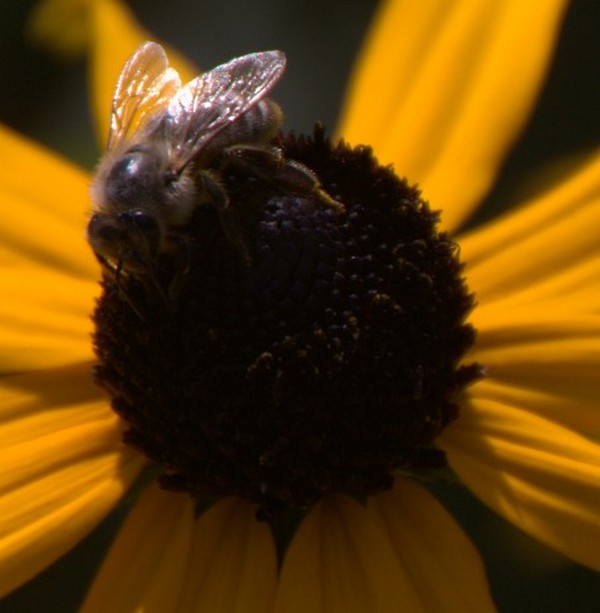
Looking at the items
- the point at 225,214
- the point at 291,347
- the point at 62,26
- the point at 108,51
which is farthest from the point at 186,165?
the point at 62,26

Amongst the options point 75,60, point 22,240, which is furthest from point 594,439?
point 75,60

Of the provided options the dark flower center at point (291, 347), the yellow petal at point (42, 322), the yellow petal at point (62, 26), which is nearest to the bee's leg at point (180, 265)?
the dark flower center at point (291, 347)

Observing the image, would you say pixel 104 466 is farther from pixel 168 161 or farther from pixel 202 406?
pixel 168 161

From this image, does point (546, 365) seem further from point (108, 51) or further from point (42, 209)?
point (108, 51)

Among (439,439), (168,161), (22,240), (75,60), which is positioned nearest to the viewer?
(168,161)

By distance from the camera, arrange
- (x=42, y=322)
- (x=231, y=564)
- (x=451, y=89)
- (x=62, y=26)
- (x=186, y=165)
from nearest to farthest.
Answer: (x=186, y=165) → (x=231, y=564) → (x=42, y=322) → (x=451, y=89) → (x=62, y=26)

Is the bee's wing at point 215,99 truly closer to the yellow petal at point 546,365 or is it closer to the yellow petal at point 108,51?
the yellow petal at point 546,365

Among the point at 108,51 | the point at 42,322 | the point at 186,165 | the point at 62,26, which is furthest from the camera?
the point at 62,26
